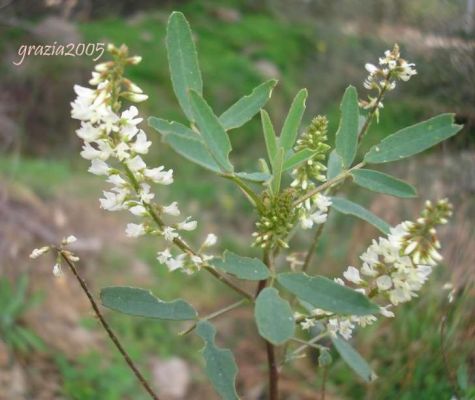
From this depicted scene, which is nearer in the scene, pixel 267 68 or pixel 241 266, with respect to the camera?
pixel 241 266

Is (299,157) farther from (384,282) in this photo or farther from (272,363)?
(272,363)

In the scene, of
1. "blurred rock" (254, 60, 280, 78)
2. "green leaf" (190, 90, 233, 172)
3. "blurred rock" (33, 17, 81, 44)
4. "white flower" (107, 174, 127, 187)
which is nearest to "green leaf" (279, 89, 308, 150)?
"green leaf" (190, 90, 233, 172)

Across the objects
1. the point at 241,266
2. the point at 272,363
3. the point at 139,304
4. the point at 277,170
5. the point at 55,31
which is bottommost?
the point at 55,31

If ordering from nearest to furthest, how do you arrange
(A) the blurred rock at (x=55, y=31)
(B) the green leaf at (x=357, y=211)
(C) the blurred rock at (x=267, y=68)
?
(B) the green leaf at (x=357, y=211)
(A) the blurred rock at (x=55, y=31)
(C) the blurred rock at (x=267, y=68)

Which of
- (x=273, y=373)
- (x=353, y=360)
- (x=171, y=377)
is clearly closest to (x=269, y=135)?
(x=273, y=373)

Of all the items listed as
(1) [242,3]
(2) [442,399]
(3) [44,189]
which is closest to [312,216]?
(2) [442,399]

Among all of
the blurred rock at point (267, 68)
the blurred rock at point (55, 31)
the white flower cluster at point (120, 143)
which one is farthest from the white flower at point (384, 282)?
the blurred rock at point (267, 68)

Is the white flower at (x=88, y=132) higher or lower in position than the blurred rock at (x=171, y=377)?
higher

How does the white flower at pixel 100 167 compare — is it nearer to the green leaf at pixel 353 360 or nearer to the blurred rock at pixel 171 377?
the green leaf at pixel 353 360
